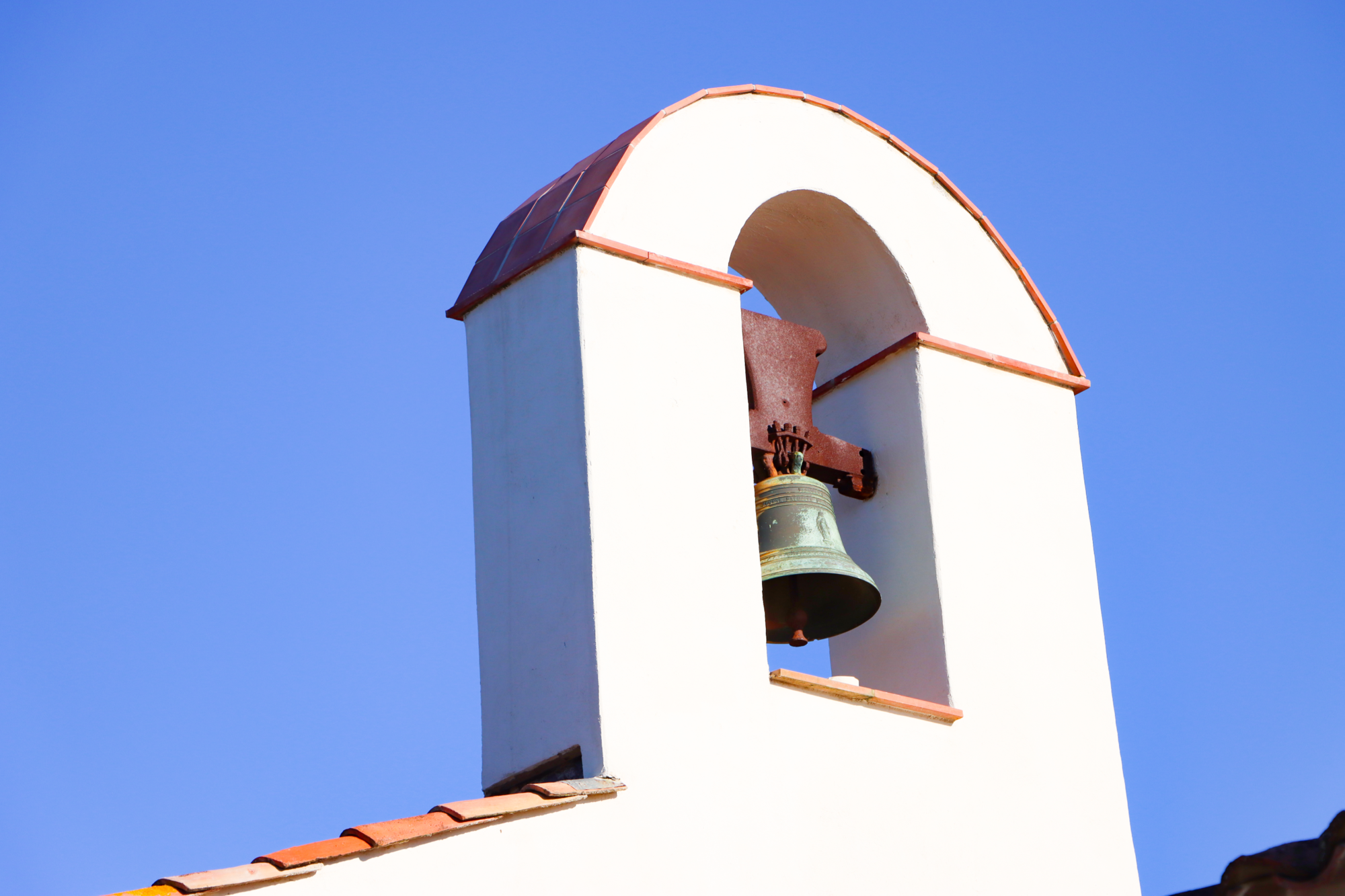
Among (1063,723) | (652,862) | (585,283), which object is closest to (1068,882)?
(1063,723)

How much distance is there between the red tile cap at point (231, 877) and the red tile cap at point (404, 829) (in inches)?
6.7

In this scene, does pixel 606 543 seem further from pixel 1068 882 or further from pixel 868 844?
pixel 1068 882

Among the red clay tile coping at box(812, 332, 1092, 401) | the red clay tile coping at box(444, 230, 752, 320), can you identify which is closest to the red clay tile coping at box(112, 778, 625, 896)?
the red clay tile coping at box(444, 230, 752, 320)

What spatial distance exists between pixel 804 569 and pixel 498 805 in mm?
1639

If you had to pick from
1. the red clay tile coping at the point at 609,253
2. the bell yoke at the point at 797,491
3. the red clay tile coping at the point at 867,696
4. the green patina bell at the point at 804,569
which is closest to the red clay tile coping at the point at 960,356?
the bell yoke at the point at 797,491

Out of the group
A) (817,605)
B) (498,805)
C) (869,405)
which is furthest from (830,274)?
(498,805)

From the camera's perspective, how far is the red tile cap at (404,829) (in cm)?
444

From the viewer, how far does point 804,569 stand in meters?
5.99

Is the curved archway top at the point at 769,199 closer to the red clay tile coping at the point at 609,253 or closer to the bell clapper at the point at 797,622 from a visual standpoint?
the red clay tile coping at the point at 609,253

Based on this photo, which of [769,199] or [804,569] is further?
[769,199]

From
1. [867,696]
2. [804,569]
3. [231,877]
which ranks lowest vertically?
[231,877]

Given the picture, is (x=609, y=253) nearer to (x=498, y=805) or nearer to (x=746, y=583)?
(x=746, y=583)

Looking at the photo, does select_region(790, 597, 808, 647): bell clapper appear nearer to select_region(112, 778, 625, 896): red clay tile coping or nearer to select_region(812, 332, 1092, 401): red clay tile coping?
select_region(812, 332, 1092, 401): red clay tile coping

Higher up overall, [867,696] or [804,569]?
[804,569]
